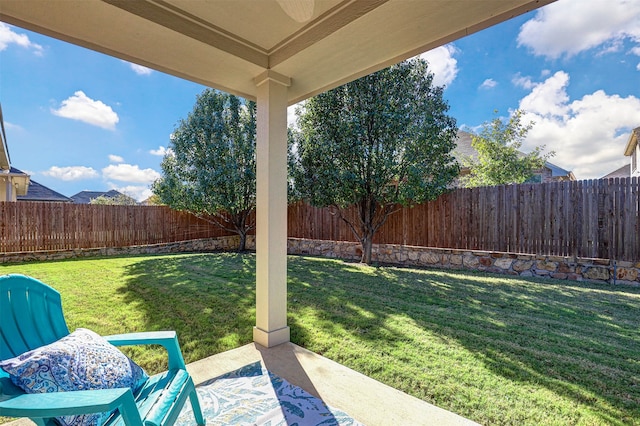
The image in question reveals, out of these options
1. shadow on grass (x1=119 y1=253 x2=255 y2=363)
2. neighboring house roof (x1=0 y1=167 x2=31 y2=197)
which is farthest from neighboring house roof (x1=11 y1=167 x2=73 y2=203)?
shadow on grass (x1=119 y1=253 x2=255 y2=363)

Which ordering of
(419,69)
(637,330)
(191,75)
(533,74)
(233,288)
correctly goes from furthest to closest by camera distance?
(533,74), (419,69), (233,288), (637,330), (191,75)

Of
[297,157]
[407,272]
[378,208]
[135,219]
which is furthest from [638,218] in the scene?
[135,219]

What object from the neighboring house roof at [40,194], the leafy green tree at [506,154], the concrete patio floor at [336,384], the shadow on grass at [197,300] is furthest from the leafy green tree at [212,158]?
the neighboring house roof at [40,194]

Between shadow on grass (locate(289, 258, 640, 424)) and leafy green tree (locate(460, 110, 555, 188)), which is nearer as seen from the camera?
shadow on grass (locate(289, 258, 640, 424))

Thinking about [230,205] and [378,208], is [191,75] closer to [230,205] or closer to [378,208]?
[378,208]

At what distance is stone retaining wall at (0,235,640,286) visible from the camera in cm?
535

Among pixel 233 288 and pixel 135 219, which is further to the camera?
pixel 135 219

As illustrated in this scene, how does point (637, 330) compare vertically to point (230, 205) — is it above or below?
below

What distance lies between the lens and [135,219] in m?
9.46

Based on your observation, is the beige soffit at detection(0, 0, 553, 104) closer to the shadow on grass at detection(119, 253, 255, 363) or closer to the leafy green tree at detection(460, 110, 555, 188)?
the shadow on grass at detection(119, 253, 255, 363)

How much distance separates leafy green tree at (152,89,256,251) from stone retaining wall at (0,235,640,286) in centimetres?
183

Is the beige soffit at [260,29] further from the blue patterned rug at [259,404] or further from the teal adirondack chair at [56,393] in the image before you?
the blue patterned rug at [259,404]

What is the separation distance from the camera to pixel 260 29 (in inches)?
94.9

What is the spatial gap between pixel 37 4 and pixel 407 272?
640 centimetres
